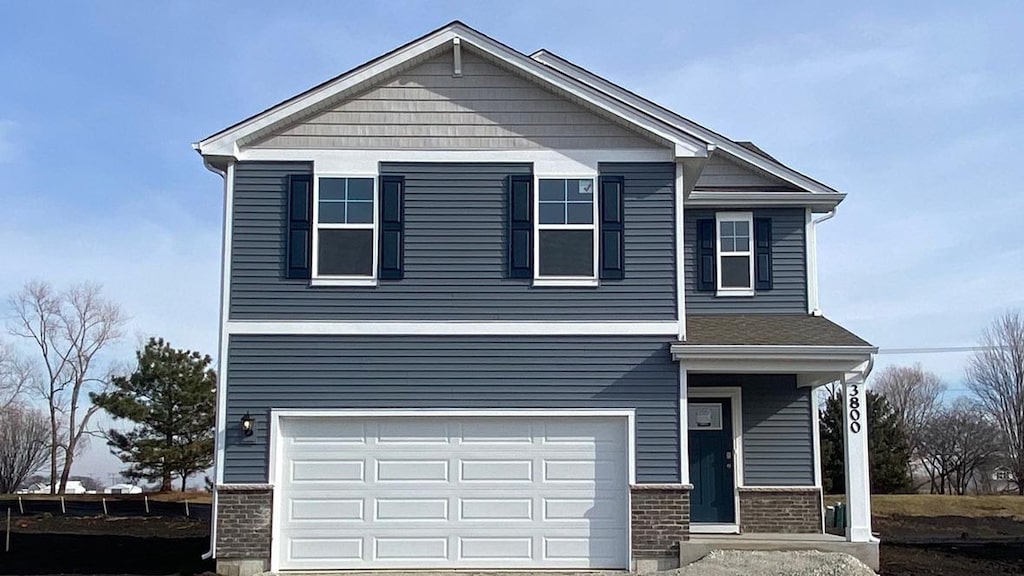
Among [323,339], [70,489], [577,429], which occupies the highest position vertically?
[323,339]

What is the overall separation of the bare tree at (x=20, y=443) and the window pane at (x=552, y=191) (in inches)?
1365

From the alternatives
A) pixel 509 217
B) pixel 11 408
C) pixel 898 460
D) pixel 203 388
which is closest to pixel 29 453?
pixel 11 408

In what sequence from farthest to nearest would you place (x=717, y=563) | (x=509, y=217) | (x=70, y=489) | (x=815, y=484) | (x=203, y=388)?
(x=70, y=489) < (x=203, y=388) < (x=815, y=484) < (x=509, y=217) < (x=717, y=563)

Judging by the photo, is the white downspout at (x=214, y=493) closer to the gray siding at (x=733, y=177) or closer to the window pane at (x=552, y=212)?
the window pane at (x=552, y=212)

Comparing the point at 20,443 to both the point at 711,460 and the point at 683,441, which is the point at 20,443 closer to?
the point at 711,460

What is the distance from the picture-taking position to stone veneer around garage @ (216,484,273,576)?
1275 cm

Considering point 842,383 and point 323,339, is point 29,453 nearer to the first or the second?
point 323,339

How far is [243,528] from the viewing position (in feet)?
42.1

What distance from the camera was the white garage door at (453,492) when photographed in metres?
13.1

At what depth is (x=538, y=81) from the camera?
13.5 m

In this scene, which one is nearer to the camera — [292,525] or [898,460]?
[292,525]

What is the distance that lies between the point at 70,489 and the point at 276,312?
106 feet

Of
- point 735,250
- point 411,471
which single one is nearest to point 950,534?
point 735,250

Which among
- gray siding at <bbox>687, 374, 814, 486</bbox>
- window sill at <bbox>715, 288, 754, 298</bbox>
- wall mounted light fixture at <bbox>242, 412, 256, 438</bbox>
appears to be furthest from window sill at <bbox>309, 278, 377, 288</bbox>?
window sill at <bbox>715, 288, 754, 298</bbox>
